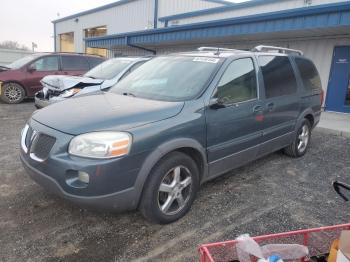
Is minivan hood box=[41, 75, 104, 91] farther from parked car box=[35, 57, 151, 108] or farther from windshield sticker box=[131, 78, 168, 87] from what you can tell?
windshield sticker box=[131, 78, 168, 87]

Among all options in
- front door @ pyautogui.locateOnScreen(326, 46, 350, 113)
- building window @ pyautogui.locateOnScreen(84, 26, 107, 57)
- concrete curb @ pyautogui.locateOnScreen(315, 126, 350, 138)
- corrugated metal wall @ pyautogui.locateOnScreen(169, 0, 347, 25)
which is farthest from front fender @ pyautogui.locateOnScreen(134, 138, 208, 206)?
building window @ pyautogui.locateOnScreen(84, 26, 107, 57)

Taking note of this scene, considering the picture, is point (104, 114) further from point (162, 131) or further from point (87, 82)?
point (87, 82)

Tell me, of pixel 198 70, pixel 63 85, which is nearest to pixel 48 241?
pixel 198 70

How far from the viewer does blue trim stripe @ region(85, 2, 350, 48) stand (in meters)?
7.88

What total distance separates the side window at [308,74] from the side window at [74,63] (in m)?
7.97

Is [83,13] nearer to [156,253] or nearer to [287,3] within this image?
[287,3]

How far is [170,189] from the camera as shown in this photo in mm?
3123

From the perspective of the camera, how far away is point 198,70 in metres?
3.69

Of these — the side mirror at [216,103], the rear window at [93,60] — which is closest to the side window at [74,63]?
the rear window at [93,60]

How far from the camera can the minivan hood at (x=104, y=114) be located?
2.80 m

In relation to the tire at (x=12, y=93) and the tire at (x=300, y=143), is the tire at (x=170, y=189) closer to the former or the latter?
the tire at (x=300, y=143)

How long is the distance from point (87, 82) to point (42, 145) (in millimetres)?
4401

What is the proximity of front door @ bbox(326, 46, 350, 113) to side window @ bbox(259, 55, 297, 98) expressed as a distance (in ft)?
18.8

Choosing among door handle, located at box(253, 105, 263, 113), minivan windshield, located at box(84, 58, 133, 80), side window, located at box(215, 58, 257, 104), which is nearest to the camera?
side window, located at box(215, 58, 257, 104)
